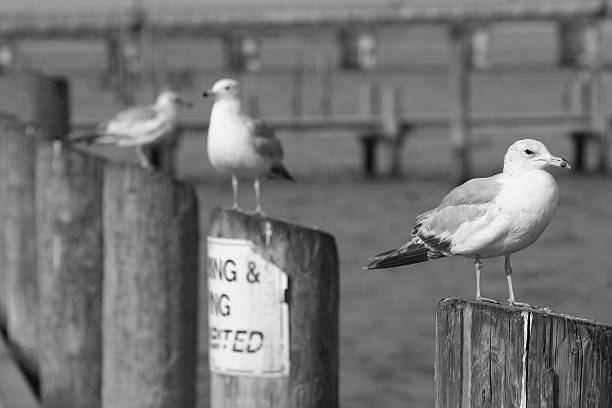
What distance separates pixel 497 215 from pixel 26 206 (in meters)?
5.89

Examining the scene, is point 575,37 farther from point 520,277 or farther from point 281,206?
point 520,277

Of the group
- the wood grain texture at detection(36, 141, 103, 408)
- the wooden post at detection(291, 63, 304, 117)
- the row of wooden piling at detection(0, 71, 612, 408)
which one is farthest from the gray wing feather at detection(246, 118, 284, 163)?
the wooden post at detection(291, 63, 304, 117)

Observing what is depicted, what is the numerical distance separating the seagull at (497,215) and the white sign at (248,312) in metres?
0.72

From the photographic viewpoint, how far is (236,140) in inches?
248

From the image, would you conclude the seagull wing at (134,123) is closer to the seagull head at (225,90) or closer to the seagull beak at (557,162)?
the seagull head at (225,90)

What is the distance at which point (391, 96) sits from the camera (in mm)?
30516

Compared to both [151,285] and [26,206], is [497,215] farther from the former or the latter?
[26,206]

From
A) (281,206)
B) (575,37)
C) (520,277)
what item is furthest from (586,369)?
(575,37)

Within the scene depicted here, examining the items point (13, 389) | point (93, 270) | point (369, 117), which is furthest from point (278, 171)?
point (369, 117)

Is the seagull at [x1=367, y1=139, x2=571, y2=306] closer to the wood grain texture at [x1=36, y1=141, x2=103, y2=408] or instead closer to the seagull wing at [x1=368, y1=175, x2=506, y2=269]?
the seagull wing at [x1=368, y1=175, x2=506, y2=269]

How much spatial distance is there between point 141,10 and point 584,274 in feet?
202

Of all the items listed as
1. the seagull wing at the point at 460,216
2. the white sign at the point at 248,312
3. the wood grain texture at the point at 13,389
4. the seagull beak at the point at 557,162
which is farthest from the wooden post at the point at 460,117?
the seagull beak at the point at 557,162

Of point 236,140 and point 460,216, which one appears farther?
point 236,140

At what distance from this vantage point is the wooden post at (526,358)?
306 cm
